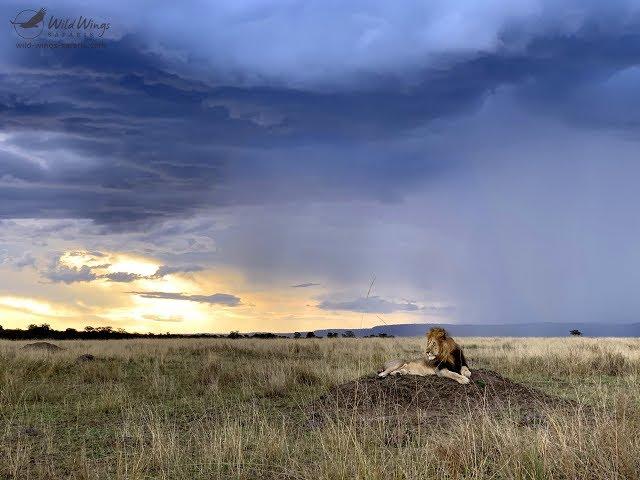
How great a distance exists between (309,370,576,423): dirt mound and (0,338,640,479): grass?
0.58m

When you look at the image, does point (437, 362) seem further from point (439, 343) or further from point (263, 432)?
point (263, 432)

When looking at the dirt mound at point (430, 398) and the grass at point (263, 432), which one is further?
the dirt mound at point (430, 398)

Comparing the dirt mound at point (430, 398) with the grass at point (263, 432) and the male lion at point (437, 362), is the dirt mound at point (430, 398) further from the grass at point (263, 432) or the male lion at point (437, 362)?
the grass at point (263, 432)

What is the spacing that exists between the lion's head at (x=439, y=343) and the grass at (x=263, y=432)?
8.30ft

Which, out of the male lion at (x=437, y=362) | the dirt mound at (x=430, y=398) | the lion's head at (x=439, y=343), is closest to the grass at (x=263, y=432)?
the dirt mound at (x=430, y=398)

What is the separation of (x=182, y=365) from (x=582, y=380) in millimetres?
13444

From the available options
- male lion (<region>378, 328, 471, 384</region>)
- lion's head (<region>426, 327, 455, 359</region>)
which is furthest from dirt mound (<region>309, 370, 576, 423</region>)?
lion's head (<region>426, 327, 455, 359</region>)

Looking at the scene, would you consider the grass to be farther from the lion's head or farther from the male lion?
the lion's head

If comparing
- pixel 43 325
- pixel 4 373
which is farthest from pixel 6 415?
pixel 43 325

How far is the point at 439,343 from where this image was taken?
1209 centimetres

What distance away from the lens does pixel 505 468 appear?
618cm

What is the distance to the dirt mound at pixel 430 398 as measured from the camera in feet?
33.6

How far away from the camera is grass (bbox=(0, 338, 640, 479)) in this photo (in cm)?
604

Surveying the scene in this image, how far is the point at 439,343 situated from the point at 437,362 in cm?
38
